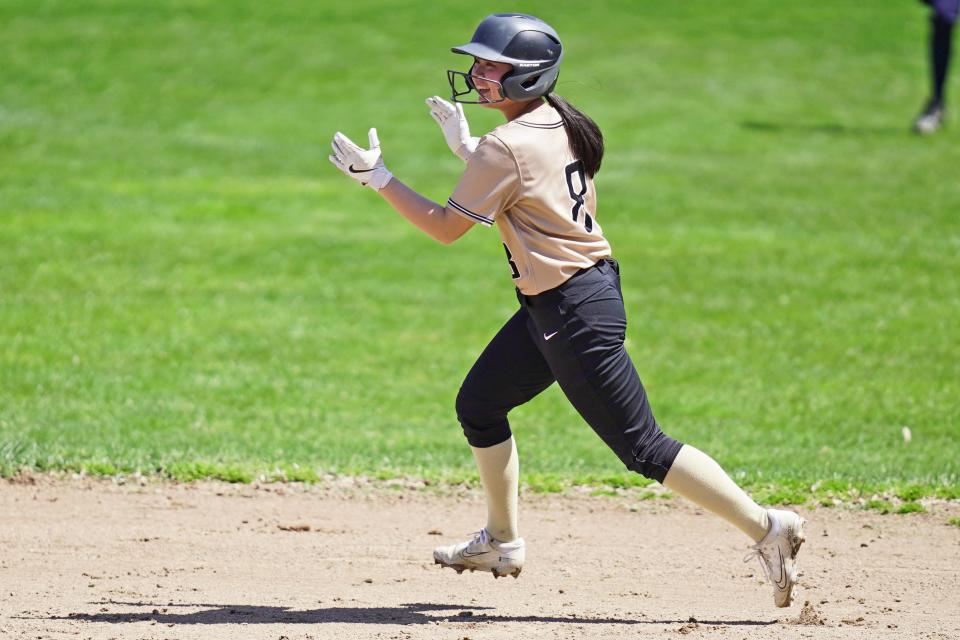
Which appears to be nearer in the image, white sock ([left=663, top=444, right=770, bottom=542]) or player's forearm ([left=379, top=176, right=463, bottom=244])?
player's forearm ([left=379, top=176, right=463, bottom=244])

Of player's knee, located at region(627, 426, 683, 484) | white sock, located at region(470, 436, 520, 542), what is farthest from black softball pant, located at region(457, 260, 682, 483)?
white sock, located at region(470, 436, 520, 542)

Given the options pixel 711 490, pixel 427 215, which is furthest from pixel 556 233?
pixel 711 490

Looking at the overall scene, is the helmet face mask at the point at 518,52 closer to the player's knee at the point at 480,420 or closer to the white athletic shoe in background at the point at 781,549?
the player's knee at the point at 480,420

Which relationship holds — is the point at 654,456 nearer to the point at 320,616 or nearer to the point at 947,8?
the point at 320,616

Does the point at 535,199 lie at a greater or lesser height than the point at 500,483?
greater

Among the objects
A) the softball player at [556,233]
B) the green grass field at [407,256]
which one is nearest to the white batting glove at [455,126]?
the softball player at [556,233]

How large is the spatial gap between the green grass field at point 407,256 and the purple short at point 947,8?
5.36ft

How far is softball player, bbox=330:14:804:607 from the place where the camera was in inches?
179

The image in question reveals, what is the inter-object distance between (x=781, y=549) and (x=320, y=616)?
1770 millimetres

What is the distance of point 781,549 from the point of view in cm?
479

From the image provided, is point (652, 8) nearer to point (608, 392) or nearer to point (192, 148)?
point (192, 148)

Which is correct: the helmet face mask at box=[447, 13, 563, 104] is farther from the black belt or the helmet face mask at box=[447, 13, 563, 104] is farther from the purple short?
the purple short

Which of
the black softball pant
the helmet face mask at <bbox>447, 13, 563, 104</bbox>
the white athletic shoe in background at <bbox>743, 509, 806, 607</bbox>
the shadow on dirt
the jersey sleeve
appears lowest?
the shadow on dirt

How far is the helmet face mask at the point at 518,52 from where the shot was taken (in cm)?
460
